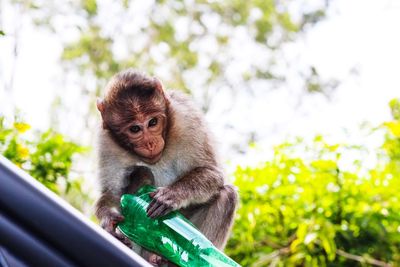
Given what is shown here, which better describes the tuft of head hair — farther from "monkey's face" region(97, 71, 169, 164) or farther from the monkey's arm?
the monkey's arm

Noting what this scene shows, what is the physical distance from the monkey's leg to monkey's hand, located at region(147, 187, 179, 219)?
388 mm

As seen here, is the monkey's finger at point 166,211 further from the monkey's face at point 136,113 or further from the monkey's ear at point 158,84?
the monkey's ear at point 158,84

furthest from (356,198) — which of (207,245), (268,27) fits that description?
(268,27)

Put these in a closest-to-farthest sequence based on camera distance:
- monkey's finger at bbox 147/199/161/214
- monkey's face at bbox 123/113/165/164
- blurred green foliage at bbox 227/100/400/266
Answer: monkey's finger at bbox 147/199/161/214
monkey's face at bbox 123/113/165/164
blurred green foliage at bbox 227/100/400/266

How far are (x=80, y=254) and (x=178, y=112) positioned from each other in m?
1.75

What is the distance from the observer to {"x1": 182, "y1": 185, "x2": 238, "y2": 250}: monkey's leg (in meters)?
2.45

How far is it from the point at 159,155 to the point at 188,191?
0.16m

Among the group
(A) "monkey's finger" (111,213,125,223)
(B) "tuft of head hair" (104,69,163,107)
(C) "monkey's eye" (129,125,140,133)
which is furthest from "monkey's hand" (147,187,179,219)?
(B) "tuft of head hair" (104,69,163,107)

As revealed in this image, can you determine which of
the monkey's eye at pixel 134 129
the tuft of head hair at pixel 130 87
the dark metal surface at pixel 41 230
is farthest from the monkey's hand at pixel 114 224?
the dark metal surface at pixel 41 230

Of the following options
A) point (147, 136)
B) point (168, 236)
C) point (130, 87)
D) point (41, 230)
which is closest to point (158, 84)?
point (130, 87)

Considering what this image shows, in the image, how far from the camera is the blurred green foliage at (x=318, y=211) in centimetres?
367

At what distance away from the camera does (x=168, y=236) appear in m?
1.87

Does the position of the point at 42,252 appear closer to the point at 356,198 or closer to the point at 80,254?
the point at 80,254

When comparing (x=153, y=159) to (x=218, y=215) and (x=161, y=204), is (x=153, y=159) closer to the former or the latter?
(x=161, y=204)
